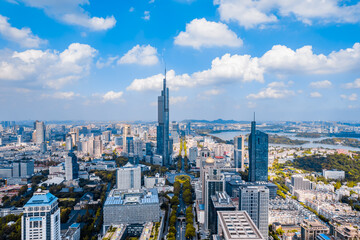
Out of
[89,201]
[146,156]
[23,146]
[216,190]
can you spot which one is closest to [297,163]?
[146,156]

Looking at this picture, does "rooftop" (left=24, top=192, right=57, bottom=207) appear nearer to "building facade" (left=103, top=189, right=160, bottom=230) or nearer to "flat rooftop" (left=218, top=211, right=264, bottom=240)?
"building facade" (left=103, top=189, right=160, bottom=230)

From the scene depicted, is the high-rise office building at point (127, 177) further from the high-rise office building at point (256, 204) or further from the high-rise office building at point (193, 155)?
the high-rise office building at point (193, 155)

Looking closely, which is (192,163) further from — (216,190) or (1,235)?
(1,235)

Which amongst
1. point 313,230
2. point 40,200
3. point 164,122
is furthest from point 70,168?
point 313,230

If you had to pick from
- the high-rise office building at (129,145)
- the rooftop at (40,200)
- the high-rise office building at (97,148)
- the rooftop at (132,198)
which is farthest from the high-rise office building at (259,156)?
the high-rise office building at (97,148)

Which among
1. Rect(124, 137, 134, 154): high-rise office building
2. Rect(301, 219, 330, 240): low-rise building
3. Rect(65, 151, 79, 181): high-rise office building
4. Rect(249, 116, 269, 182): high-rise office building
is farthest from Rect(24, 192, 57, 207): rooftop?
Rect(124, 137, 134, 154): high-rise office building

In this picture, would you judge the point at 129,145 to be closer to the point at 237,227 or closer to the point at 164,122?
the point at 164,122

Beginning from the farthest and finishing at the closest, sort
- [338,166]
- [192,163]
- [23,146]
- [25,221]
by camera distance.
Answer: [23,146] < [192,163] < [338,166] < [25,221]
